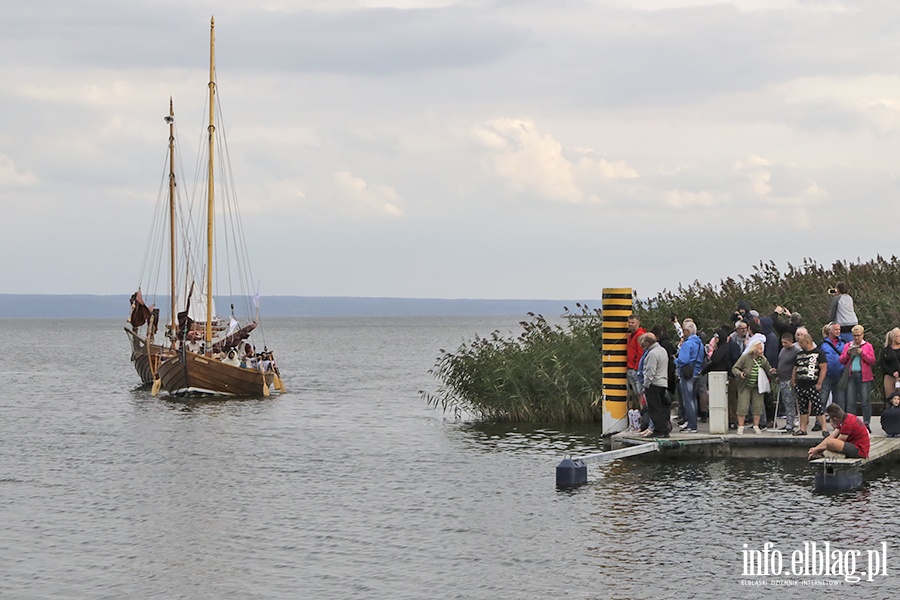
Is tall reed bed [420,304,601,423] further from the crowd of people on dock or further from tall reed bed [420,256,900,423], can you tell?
the crowd of people on dock

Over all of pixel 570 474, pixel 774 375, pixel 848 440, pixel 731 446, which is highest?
pixel 774 375

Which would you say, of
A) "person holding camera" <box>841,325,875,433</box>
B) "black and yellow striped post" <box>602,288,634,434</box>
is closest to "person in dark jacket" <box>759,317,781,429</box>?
"person holding camera" <box>841,325,875,433</box>

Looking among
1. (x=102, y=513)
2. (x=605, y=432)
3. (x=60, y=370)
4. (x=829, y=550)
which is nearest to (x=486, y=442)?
(x=605, y=432)

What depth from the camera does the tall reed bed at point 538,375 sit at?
98.4ft

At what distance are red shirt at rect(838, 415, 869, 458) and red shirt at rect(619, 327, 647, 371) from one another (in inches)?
173

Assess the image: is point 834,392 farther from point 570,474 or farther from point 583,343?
point 583,343

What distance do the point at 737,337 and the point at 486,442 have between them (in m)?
7.67

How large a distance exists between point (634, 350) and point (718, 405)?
1.82m

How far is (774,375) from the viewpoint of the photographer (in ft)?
73.2

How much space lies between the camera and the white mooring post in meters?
22.6

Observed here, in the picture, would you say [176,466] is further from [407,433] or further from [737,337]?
[737,337]

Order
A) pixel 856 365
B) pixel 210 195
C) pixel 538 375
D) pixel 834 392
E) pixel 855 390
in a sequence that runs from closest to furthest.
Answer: pixel 856 365
pixel 855 390
pixel 834 392
pixel 538 375
pixel 210 195

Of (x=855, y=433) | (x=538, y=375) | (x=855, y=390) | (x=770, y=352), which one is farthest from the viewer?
(x=538, y=375)

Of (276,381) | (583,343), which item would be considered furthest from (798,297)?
(276,381)
